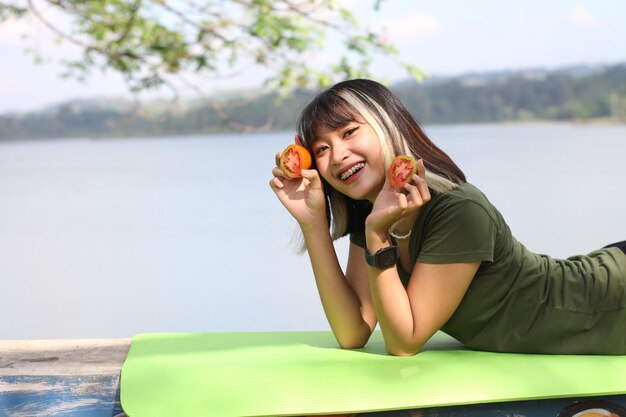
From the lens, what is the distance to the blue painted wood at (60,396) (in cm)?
179

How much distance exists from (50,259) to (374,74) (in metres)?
2.97

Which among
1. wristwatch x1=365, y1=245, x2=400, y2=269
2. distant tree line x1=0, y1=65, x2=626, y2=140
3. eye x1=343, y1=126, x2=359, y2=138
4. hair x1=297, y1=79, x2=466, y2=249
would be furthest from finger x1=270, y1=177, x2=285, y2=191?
distant tree line x1=0, y1=65, x2=626, y2=140

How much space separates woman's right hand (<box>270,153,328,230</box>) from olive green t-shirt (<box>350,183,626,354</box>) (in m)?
0.23

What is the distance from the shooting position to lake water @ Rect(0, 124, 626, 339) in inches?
187

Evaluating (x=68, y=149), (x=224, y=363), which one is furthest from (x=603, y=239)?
(x=68, y=149)

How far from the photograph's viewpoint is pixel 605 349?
186 cm

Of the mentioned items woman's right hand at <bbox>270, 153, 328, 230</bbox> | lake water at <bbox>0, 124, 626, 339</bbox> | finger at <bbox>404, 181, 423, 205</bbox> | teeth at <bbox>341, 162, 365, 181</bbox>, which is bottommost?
lake water at <bbox>0, 124, 626, 339</bbox>

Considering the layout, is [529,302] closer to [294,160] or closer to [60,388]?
[294,160]

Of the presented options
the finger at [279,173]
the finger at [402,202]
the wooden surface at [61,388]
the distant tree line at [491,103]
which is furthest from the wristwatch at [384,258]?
the distant tree line at [491,103]

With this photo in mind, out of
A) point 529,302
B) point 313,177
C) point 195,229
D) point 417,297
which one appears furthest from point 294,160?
point 195,229

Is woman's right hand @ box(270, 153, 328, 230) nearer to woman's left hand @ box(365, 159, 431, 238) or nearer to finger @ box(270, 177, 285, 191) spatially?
finger @ box(270, 177, 285, 191)

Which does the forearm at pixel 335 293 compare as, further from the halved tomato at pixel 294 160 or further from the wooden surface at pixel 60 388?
the wooden surface at pixel 60 388

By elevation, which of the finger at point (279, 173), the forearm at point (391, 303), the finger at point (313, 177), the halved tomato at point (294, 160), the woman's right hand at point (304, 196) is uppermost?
the halved tomato at point (294, 160)

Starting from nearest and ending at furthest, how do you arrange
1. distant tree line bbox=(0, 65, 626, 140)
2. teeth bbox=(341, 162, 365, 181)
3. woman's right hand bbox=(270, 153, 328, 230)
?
teeth bbox=(341, 162, 365, 181) < woman's right hand bbox=(270, 153, 328, 230) < distant tree line bbox=(0, 65, 626, 140)
